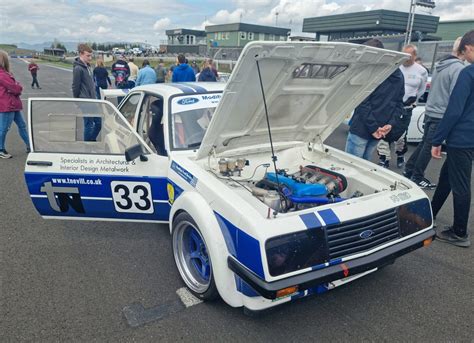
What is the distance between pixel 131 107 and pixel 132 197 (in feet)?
4.63

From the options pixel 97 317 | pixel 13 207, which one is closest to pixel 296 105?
pixel 97 317

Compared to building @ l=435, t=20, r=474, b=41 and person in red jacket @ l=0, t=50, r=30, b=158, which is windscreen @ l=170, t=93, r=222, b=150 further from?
building @ l=435, t=20, r=474, b=41

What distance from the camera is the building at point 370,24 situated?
1501 inches

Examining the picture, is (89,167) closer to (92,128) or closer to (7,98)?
(92,128)

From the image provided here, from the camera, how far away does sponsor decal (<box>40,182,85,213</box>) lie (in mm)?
3020

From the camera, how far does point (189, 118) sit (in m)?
3.22

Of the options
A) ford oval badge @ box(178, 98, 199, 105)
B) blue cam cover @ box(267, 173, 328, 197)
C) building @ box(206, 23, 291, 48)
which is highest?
building @ box(206, 23, 291, 48)

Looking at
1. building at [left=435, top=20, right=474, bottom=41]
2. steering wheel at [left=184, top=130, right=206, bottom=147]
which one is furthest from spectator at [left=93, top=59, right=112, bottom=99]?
building at [left=435, top=20, right=474, bottom=41]

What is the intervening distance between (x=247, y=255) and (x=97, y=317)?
127cm

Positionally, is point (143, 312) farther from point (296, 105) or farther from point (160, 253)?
point (296, 105)

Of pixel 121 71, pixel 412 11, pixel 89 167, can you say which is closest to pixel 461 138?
pixel 89 167

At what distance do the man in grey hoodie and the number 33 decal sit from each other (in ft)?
11.4

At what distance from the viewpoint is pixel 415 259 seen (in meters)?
3.23

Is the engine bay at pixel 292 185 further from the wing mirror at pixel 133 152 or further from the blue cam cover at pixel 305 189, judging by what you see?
the wing mirror at pixel 133 152
